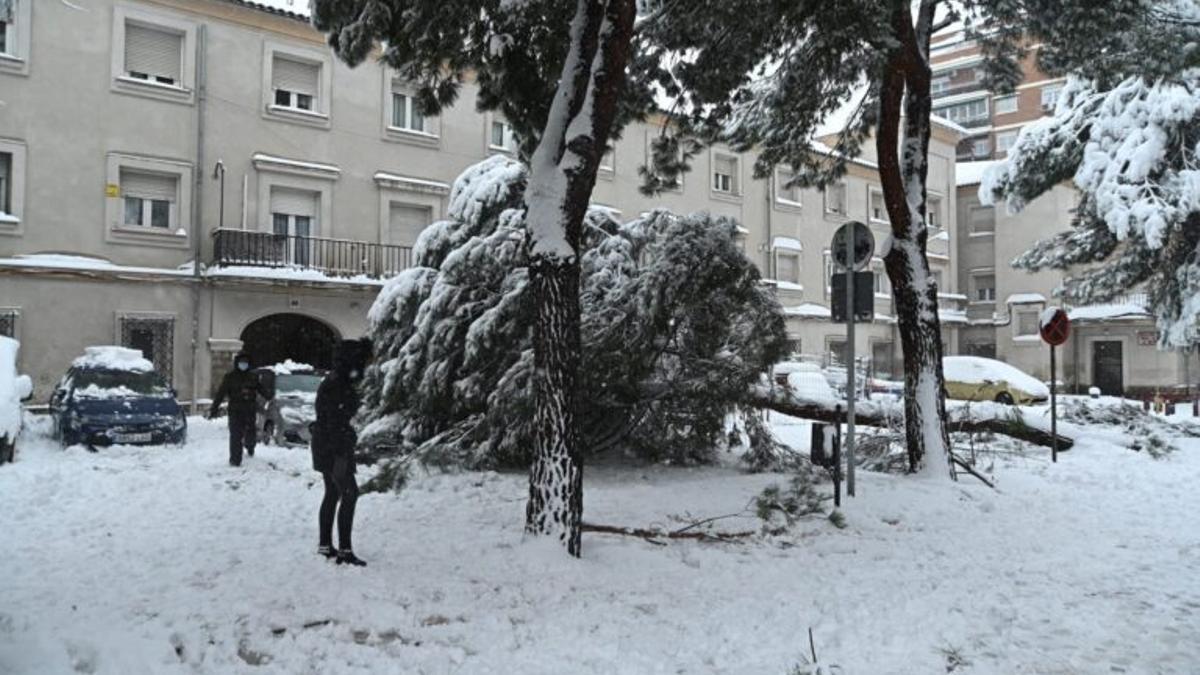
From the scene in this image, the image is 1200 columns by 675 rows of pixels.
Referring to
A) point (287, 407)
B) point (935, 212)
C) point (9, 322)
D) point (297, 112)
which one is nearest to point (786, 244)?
point (935, 212)

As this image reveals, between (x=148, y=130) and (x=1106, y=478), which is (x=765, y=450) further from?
(x=148, y=130)

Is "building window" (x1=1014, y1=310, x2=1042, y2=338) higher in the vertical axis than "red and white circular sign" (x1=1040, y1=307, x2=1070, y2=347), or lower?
higher

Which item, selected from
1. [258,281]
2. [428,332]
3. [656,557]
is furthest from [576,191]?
[258,281]

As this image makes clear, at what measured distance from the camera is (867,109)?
12.1 meters

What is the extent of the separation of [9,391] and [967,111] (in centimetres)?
5977

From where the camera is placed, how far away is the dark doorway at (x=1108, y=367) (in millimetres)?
36906

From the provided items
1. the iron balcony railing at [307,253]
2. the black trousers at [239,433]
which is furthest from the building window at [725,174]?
the black trousers at [239,433]

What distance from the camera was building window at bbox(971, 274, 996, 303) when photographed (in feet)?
132

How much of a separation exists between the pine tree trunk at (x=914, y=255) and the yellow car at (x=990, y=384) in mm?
15677

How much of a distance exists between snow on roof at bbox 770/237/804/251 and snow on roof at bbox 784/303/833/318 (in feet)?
6.95

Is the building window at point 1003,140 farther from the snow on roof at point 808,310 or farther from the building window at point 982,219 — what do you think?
the snow on roof at point 808,310

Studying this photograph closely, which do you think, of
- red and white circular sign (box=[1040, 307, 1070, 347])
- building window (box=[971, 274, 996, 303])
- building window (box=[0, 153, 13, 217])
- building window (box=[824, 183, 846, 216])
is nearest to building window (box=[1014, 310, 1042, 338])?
building window (box=[971, 274, 996, 303])

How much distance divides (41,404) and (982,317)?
120ft

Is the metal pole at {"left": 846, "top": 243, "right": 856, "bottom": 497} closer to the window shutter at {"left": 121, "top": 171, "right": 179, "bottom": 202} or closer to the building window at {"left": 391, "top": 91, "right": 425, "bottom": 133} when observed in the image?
the window shutter at {"left": 121, "top": 171, "right": 179, "bottom": 202}
